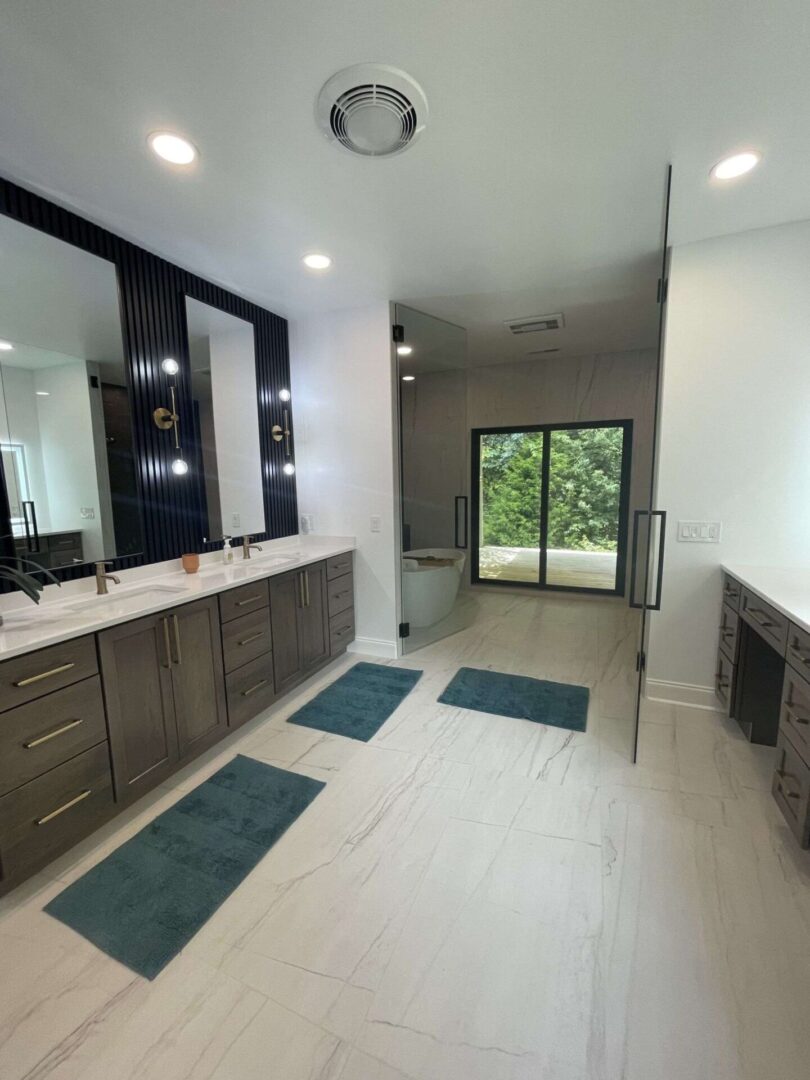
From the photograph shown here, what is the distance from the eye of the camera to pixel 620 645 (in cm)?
377

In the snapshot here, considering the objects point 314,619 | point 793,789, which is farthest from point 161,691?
point 793,789

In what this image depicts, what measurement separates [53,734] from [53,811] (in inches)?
11.4

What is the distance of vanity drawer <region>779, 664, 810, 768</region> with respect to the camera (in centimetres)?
166

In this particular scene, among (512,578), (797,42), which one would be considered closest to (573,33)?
(797,42)

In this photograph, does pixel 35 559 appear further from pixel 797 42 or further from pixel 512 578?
pixel 512 578

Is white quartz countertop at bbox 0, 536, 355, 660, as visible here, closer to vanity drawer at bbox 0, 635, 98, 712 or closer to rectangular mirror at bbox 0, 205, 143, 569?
vanity drawer at bbox 0, 635, 98, 712

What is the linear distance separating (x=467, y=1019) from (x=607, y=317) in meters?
4.29

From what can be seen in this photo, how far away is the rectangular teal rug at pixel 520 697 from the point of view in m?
2.68

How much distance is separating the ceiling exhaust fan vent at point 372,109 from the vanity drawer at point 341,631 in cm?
274

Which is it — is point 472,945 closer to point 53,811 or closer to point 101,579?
point 53,811

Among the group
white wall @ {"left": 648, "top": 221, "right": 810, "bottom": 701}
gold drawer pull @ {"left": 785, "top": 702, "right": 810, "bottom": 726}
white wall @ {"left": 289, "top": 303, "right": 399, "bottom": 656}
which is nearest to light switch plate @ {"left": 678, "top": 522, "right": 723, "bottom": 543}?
white wall @ {"left": 648, "top": 221, "right": 810, "bottom": 701}

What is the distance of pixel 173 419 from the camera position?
8.58 feet

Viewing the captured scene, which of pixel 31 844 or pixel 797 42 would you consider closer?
pixel 797 42

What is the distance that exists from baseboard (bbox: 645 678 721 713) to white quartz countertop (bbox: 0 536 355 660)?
2374mm
